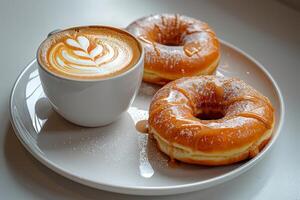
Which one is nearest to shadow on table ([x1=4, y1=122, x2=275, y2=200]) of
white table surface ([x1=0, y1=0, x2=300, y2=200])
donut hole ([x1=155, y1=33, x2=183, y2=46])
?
white table surface ([x1=0, y1=0, x2=300, y2=200])

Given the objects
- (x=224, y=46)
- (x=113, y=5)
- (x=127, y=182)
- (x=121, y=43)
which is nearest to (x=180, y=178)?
(x=127, y=182)

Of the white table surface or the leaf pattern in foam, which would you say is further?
the leaf pattern in foam

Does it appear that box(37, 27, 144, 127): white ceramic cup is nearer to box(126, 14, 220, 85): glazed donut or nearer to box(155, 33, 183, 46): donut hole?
box(126, 14, 220, 85): glazed donut

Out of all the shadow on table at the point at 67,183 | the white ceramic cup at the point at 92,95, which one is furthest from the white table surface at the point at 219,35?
the white ceramic cup at the point at 92,95

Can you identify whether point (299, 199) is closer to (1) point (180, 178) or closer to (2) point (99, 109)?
(1) point (180, 178)

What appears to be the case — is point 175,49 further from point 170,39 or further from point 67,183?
point 67,183

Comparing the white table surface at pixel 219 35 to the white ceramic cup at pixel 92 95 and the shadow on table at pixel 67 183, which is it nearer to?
the shadow on table at pixel 67 183
